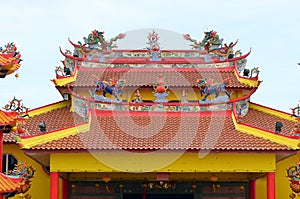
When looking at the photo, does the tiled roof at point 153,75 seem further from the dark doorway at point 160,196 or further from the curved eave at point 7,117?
the curved eave at point 7,117

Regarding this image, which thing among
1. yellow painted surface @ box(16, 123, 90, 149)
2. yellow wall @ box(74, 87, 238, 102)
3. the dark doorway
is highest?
yellow wall @ box(74, 87, 238, 102)

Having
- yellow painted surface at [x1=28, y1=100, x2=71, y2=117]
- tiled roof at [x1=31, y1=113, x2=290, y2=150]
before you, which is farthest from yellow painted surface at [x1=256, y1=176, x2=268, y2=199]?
yellow painted surface at [x1=28, y1=100, x2=71, y2=117]

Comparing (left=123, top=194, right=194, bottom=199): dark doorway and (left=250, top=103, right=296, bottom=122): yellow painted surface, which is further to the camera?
(left=250, top=103, right=296, bottom=122): yellow painted surface

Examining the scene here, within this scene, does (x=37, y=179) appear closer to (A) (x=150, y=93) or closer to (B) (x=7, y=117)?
(A) (x=150, y=93)

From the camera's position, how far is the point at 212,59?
26078 millimetres

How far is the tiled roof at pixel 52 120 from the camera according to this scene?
22117 mm

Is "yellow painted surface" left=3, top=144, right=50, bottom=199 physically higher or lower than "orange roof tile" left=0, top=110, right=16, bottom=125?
lower

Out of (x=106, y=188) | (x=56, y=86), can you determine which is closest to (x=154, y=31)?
(x=56, y=86)

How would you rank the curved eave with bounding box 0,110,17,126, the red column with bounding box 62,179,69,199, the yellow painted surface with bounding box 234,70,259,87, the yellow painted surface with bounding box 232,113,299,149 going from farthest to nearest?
the yellow painted surface with bounding box 234,70,259,87 < the red column with bounding box 62,179,69,199 < the yellow painted surface with bounding box 232,113,299,149 < the curved eave with bounding box 0,110,17,126

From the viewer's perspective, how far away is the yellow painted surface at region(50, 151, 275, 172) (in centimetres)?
1827

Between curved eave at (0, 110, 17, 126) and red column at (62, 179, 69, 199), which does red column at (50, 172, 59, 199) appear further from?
red column at (62, 179, 69, 199)

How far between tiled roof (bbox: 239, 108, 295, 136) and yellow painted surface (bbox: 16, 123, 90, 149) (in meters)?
6.50

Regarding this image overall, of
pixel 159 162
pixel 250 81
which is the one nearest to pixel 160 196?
pixel 159 162

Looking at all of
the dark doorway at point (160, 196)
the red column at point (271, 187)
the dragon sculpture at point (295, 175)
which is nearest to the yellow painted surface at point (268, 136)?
the dragon sculpture at point (295, 175)
